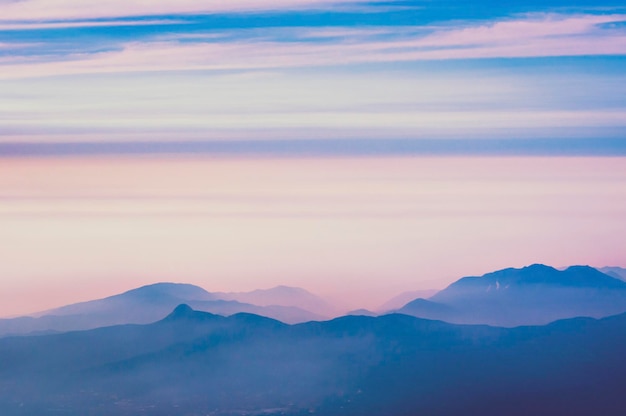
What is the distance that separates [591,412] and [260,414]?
180 ft

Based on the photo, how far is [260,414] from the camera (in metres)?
200

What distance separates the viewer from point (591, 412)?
19862cm
